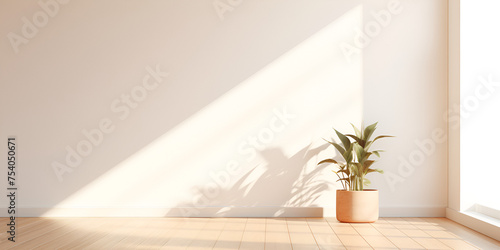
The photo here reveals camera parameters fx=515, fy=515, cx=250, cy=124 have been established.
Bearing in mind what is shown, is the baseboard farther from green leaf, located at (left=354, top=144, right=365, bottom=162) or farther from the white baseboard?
green leaf, located at (left=354, top=144, right=365, bottom=162)

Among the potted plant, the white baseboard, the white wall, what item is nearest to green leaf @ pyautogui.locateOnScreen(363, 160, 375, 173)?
the potted plant

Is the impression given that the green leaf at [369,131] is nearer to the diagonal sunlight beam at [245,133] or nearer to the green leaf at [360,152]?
the green leaf at [360,152]

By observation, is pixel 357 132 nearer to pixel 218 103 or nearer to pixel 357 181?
pixel 357 181

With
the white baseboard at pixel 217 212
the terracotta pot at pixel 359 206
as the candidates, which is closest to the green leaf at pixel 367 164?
the terracotta pot at pixel 359 206

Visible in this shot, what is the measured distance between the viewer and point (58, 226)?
3.47 m

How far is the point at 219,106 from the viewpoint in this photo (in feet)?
13.0

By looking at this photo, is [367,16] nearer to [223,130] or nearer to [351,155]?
[351,155]

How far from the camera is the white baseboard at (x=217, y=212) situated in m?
3.87

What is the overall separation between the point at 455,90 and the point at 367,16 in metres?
0.85

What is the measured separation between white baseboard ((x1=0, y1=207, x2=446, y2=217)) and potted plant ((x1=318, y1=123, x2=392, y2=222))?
30cm

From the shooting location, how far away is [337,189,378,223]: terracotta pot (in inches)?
140

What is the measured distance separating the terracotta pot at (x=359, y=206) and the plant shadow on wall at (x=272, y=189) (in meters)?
0.33

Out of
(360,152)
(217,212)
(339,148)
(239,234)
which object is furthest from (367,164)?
(217,212)

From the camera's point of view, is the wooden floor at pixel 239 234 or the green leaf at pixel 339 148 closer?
the wooden floor at pixel 239 234
